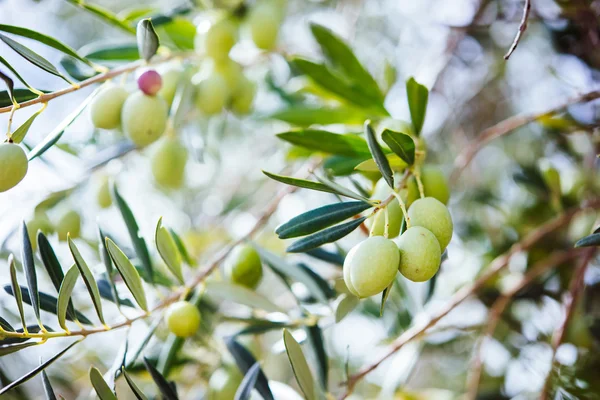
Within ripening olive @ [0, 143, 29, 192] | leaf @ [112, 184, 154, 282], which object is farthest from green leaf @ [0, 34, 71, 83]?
leaf @ [112, 184, 154, 282]

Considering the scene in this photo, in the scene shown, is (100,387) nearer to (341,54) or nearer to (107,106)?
(107,106)

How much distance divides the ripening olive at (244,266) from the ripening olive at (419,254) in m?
0.47

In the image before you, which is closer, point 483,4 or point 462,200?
point 483,4

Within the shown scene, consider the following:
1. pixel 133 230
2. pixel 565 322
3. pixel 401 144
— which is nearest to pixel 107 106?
pixel 133 230

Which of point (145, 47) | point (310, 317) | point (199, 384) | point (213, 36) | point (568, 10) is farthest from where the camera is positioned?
point (199, 384)

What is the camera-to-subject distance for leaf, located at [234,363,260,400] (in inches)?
35.9

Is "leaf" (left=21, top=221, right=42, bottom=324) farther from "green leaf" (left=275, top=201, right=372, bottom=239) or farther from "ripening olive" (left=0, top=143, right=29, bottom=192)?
"green leaf" (left=275, top=201, right=372, bottom=239)

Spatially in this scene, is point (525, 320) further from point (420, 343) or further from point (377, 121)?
point (377, 121)

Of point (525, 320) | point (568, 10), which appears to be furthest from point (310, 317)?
point (568, 10)

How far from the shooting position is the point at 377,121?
1.14 m

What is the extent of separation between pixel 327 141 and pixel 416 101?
0.18 metres

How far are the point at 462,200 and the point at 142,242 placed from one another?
1.36 m

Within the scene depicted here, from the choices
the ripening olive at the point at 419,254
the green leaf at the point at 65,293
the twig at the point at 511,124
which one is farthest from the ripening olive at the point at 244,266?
the twig at the point at 511,124

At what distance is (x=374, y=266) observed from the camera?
0.68 m
